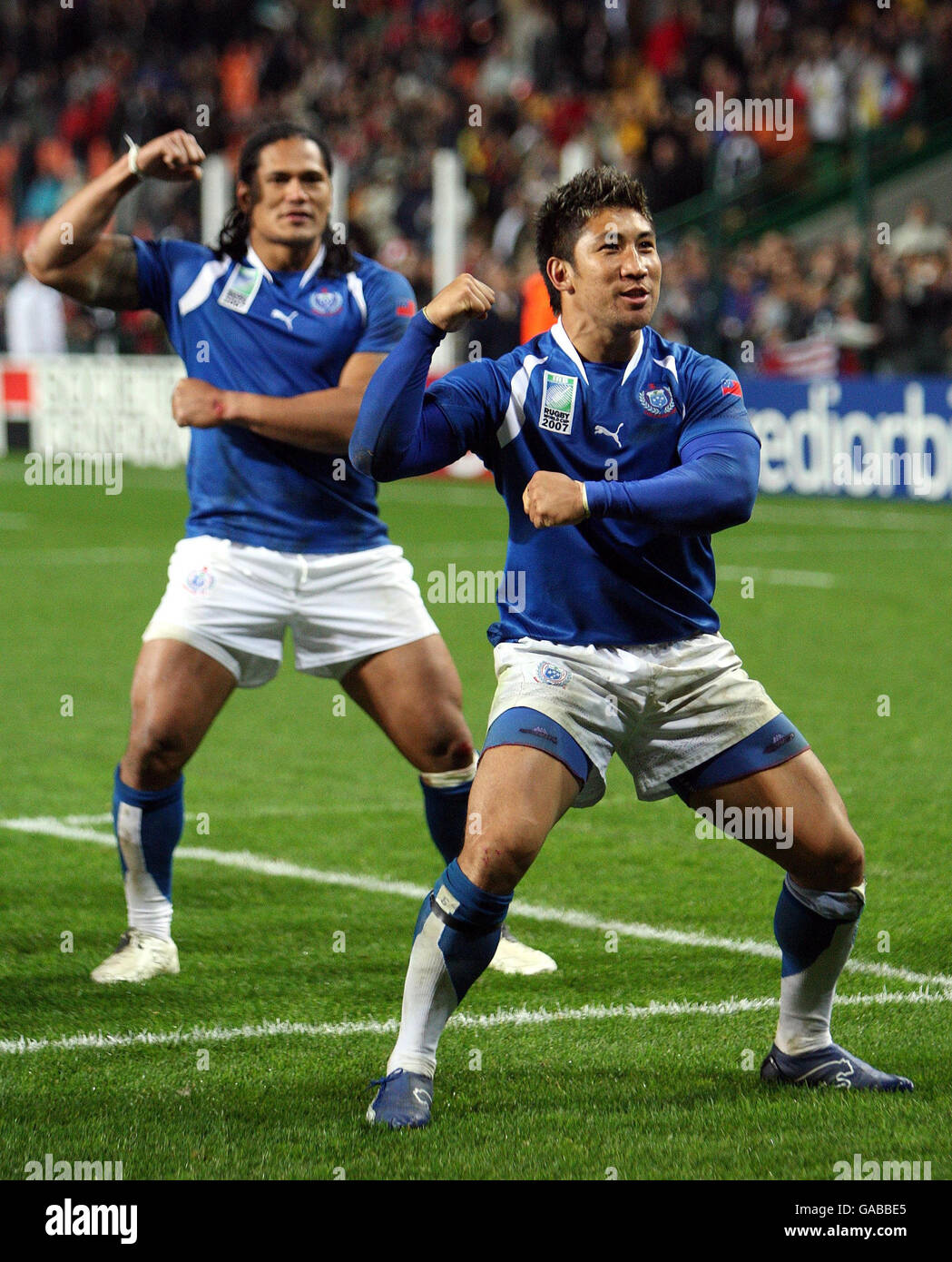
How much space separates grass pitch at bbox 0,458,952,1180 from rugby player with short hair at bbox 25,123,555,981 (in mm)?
390

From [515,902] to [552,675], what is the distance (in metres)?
2.11

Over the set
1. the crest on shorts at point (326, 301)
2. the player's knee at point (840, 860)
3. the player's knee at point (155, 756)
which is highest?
the crest on shorts at point (326, 301)

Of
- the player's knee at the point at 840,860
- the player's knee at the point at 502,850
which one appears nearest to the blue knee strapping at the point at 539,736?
the player's knee at the point at 502,850

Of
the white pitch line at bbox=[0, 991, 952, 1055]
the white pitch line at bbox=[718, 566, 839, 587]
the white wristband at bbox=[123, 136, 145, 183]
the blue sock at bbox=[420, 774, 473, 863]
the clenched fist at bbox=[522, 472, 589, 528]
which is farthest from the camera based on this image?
the white pitch line at bbox=[718, 566, 839, 587]

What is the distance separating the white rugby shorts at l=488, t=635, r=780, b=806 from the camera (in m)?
4.41

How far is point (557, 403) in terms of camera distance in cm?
449

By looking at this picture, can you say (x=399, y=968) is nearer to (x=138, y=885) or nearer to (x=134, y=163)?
(x=138, y=885)

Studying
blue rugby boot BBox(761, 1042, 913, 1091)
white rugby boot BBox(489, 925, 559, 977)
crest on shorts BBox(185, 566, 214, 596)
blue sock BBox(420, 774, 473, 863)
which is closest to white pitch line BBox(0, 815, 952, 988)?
white rugby boot BBox(489, 925, 559, 977)

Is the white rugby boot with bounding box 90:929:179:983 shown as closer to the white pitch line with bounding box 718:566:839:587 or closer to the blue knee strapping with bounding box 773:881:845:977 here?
the blue knee strapping with bounding box 773:881:845:977

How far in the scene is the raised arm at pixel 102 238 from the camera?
18.0ft

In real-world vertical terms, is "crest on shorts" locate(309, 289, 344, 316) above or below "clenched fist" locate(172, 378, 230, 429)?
above

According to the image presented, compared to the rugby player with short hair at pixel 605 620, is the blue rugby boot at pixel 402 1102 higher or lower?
lower

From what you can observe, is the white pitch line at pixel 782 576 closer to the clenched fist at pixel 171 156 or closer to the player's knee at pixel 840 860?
the clenched fist at pixel 171 156

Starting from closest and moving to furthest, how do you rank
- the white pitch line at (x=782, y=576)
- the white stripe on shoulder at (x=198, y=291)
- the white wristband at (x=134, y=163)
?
the white wristband at (x=134, y=163)
the white stripe on shoulder at (x=198, y=291)
the white pitch line at (x=782, y=576)
